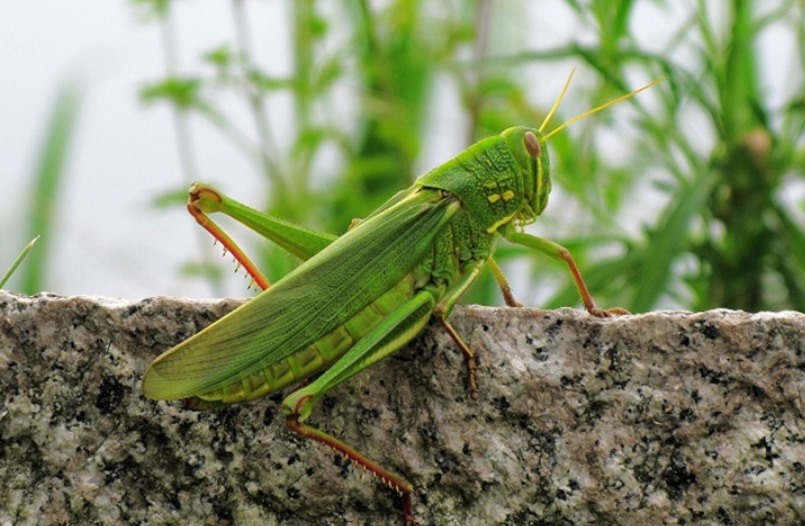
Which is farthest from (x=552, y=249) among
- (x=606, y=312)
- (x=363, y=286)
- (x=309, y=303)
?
(x=309, y=303)

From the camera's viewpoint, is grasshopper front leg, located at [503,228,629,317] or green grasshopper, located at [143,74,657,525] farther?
grasshopper front leg, located at [503,228,629,317]

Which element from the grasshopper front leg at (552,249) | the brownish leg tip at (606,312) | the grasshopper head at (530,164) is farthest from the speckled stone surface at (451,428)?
the grasshopper head at (530,164)

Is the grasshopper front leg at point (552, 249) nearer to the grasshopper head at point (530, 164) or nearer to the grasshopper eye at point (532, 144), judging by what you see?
the grasshopper head at point (530, 164)

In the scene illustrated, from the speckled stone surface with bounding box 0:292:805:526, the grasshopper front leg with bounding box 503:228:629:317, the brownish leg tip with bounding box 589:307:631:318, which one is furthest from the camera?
the grasshopper front leg with bounding box 503:228:629:317

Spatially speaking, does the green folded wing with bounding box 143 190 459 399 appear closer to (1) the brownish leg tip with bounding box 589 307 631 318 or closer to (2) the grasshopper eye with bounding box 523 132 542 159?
(2) the grasshopper eye with bounding box 523 132 542 159

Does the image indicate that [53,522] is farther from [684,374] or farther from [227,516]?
[684,374]

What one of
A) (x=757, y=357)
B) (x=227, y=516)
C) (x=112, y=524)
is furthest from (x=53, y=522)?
(x=757, y=357)

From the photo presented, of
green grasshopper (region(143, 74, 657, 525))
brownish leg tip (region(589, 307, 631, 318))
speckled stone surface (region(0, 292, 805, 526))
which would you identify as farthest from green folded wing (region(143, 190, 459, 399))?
brownish leg tip (region(589, 307, 631, 318))
